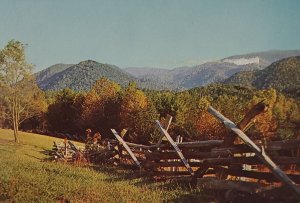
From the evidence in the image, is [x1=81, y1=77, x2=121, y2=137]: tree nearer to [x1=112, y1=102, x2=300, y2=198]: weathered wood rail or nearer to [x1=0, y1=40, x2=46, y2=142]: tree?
[x1=0, y1=40, x2=46, y2=142]: tree

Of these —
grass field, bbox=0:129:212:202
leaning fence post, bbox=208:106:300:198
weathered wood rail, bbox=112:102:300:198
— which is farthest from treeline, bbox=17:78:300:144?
leaning fence post, bbox=208:106:300:198

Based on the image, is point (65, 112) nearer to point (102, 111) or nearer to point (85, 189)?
point (102, 111)

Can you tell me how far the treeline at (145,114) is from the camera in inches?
2530

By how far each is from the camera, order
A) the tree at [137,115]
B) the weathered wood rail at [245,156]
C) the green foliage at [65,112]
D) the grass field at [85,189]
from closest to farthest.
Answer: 1. the weathered wood rail at [245,156]
2. the grass field at [85,189]
3. the tree at [137,115]
4. the green foliage at [65,112]

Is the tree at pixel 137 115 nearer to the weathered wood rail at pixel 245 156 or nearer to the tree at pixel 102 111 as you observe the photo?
the tree at pixel 102 111

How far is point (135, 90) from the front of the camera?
74.1 m

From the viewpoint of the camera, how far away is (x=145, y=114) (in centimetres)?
6644

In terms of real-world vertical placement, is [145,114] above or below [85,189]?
above

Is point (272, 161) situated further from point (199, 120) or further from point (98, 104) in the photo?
point (98, 104)

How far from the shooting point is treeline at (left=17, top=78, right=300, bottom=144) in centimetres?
6425

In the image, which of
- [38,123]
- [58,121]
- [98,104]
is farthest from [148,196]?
[38,123]

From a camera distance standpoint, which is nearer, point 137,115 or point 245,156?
point 245,156

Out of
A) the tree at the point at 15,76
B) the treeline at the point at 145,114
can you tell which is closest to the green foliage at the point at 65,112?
the treeline at the point at 145,114

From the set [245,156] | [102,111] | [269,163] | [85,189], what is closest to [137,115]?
[102,111]
